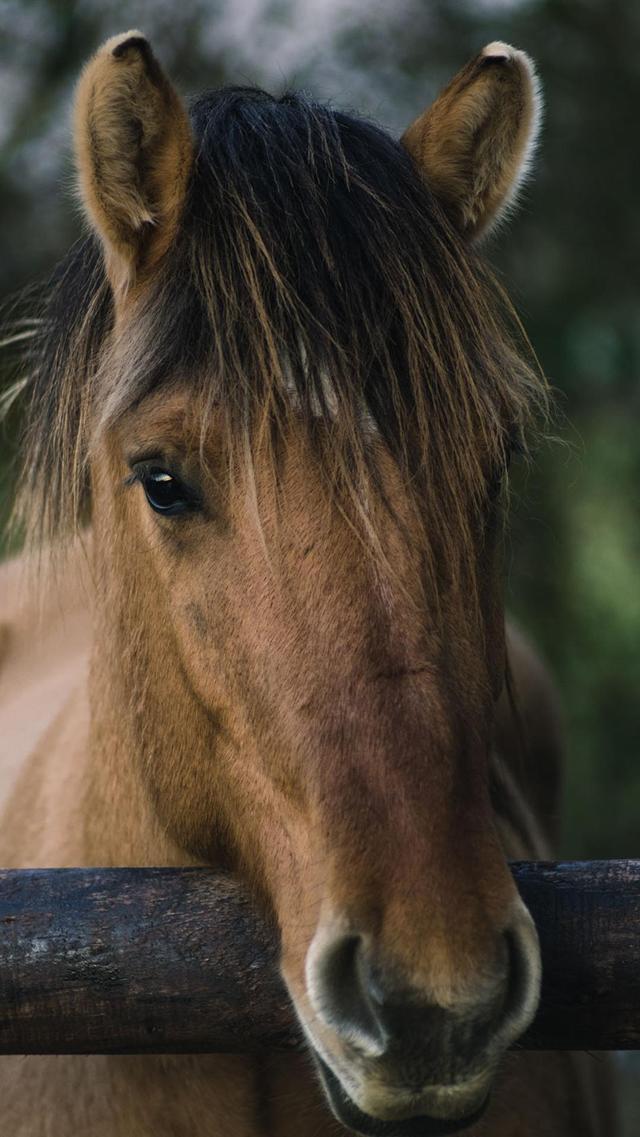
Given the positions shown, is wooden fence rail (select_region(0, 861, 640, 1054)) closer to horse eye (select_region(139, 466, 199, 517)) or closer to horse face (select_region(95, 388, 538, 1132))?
horse face (select_region(95, 388, 538, 1132))

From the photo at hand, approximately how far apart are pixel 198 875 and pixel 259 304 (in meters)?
0.96

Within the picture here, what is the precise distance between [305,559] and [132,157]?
0.86 meters

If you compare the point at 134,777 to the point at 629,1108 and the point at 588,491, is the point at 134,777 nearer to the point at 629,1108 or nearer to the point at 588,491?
the point at 629,1108

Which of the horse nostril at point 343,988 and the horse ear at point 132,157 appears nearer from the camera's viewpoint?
the horse nostril at point 343,988

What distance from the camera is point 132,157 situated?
2123mm

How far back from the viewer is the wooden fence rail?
1.75m

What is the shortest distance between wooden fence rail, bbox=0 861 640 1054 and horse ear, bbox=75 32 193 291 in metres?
1.15

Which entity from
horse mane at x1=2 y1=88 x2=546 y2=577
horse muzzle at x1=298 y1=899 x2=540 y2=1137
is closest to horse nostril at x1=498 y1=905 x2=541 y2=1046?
horse muzzle at x1=298 y1=899 x2=540 y2=1137

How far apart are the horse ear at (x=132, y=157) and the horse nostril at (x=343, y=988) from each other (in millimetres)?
1286

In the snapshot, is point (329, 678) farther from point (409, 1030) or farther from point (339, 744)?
point (409, 1030)

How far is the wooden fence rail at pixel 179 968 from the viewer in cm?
175

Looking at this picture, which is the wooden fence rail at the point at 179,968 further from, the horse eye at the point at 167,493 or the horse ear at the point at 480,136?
the horse ear at the point at 480,136

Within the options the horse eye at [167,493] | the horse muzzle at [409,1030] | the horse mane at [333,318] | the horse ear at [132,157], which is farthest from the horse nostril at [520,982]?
the horse ear at [132,157]

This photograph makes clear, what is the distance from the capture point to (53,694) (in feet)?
12.3
